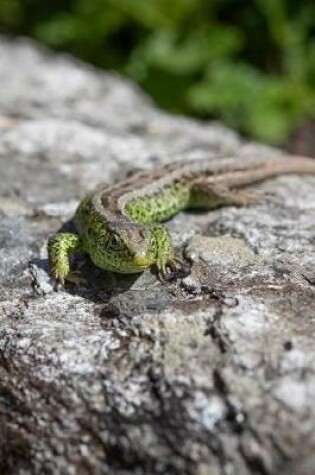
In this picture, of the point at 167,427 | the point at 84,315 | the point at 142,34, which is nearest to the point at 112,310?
the point at 84,315

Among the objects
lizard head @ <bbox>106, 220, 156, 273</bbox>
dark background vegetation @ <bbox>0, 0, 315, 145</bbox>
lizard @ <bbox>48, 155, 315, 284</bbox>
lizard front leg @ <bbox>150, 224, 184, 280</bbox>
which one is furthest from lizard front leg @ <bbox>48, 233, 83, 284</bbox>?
dark background vegetation @ <bbox>0, 0, 315, 145</bbox>

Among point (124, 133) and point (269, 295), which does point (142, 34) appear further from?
point (269, 295)

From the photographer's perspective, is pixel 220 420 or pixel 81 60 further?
pixel 81 60

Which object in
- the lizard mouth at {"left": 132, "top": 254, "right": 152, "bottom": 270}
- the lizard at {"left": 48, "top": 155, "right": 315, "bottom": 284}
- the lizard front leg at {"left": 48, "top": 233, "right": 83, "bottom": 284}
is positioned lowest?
the lizard front leg at {"left": 48, "top": 233, "right": 83, "bottom": 284}

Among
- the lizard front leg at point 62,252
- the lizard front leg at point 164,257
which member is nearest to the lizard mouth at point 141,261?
the lizard front leg at point 164,257

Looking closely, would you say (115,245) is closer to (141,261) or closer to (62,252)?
(141,261)

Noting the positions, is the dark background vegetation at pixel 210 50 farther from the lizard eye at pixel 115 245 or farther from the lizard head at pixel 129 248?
the lizard eye at pixel 115 245

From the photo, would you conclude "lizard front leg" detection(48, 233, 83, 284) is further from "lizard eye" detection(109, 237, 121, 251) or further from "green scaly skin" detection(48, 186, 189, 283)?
"lizard eye" detection(109, 237, 121, 251)
